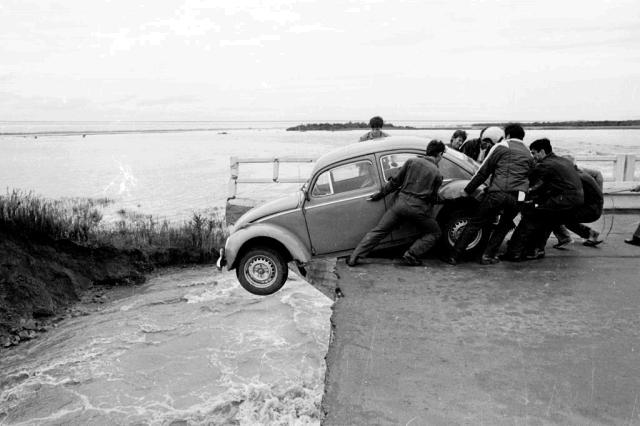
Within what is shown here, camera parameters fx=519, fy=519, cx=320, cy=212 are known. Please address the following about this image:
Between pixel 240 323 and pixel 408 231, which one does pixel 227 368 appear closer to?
pixel 240 323

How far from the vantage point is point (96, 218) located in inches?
583

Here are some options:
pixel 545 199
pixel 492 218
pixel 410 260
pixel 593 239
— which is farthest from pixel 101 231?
pixel 593 239

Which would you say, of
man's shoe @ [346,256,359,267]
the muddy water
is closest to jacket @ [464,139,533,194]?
man's shoe @ [346,256,359,267]

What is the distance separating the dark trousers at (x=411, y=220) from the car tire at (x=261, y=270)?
1081 millimetres

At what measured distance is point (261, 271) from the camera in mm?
7301

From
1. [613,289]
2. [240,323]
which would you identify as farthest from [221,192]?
[613,289]

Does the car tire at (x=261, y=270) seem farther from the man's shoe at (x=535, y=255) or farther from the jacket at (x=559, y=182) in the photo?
the jacket at (x=559, y=182)

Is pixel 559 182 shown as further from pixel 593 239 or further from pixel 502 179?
pixel 593 239

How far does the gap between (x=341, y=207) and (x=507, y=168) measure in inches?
89.0

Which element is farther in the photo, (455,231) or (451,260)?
(455,231)

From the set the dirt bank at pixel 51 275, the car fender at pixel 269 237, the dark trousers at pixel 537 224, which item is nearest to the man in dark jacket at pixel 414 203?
the car fender at pixel 269 237

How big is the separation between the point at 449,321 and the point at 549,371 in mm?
1147

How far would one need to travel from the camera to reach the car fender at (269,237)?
714 centimetres

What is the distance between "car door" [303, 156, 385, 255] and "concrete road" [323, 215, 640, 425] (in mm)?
472
